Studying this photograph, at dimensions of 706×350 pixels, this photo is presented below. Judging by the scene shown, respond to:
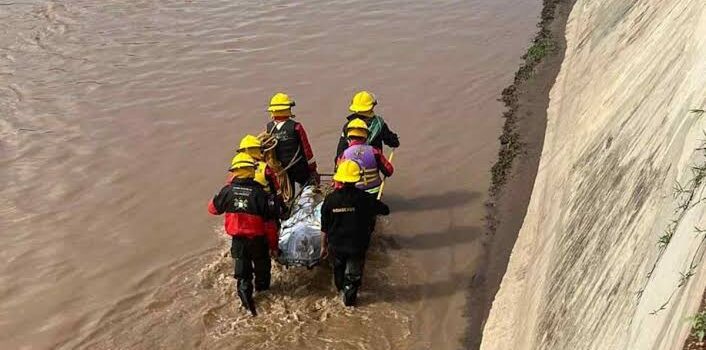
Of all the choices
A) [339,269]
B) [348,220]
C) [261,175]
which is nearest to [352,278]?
[339,269]

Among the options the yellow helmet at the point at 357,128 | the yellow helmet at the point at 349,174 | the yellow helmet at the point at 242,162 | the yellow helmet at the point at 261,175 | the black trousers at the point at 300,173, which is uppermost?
the yellow helmet at the point at 357,128

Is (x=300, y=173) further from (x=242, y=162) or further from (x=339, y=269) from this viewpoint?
(x=242, y=162)

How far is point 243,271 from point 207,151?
4.49m

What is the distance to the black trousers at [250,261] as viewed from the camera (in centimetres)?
773

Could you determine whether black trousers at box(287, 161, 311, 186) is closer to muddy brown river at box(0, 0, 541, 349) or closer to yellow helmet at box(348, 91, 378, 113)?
yellow helmet at box(348, 91, 378, 113)

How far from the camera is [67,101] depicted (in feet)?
45.7

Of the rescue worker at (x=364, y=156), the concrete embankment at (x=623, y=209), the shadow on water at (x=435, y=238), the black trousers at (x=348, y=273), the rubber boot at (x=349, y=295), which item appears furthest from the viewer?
the shadow on water at (x=435, y=238)

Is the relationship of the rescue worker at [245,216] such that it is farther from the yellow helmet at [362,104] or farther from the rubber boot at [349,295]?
the yellow helmet at [362,104]

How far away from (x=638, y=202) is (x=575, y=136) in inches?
147

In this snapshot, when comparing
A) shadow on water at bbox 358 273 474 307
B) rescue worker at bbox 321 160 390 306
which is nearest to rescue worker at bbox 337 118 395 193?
rescue worker at bbox 321 160 390 306

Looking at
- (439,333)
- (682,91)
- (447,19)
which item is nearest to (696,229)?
(682,91)

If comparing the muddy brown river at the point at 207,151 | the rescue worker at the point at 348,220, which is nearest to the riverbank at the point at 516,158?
the muddy brown river at the point at 207,151

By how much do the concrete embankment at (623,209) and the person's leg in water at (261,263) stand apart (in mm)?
2571

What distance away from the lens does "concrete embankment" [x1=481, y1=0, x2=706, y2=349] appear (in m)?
4.27
